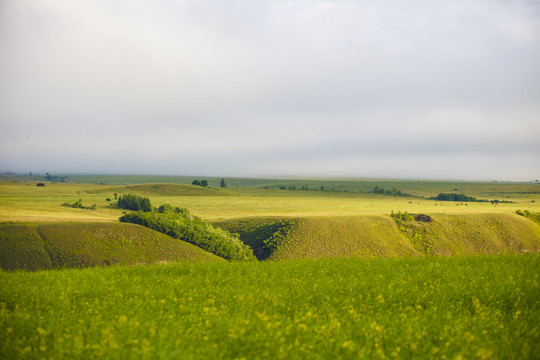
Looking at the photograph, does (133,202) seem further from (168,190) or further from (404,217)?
(168,190)

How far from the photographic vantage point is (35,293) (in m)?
10.1

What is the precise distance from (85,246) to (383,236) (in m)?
27.2

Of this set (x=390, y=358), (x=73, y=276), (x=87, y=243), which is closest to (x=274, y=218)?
(x=87, y=243)

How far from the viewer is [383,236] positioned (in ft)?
106

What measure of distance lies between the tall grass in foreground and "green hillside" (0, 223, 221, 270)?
8123 mm

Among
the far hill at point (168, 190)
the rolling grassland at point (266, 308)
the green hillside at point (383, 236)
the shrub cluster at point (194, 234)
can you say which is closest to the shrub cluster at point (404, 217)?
the green hillside at point (383, 236)

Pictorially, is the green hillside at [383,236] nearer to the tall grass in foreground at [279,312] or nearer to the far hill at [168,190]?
the tall grass in foreground at [279,312]

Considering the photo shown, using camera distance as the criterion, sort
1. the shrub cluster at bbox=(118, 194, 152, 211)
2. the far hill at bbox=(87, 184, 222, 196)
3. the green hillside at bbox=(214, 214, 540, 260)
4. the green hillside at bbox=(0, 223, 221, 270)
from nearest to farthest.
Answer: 1. the green hillside at bbox=(0, 223, 221, 270)
2. the green hillside at bbox=(214, 214, 540, 260)
3. the shrub cluster at bbox=(118, 194, 152, 211)
4. the far hill at bbox=(87, 184, 222, 196)

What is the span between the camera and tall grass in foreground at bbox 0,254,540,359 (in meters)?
6.52

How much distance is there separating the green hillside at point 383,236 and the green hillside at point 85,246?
328 inches

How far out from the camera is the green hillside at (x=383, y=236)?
29297 millimetres

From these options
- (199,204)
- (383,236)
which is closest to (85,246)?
(383,236)

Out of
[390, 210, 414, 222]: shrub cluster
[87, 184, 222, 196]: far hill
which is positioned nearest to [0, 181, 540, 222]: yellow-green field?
[87, 184, 222, 196]: far hill

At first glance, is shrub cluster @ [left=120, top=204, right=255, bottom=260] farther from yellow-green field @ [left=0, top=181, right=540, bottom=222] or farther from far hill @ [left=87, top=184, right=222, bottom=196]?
far hill @ [left=87, top=184, right=222, bottom=196]
